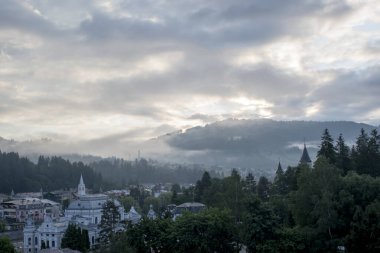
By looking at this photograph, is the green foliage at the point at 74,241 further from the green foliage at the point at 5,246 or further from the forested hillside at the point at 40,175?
the forested hillside at the point at 40,175

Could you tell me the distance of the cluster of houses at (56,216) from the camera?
55.4m

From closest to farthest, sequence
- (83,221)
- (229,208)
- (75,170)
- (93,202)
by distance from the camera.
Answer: (229,208)
(83,221)
(93,202)
(75,170)

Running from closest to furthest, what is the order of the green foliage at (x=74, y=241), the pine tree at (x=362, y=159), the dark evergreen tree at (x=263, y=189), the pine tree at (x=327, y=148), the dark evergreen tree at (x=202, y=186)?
the green foliage at (x=74, y=241) → the pine tree at (x=362, y=159) → the pine tree at (x=327, y=148) → the dark evergreen tree at (x=263, y=189) → the dark evergreen tree at (x=202, y=186)

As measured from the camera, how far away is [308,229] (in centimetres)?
3434

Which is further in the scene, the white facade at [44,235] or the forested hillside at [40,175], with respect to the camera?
the forested hillside at [40,175]

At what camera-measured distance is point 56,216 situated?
2997 inches

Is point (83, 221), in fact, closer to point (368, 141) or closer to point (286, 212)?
point (286, 212)

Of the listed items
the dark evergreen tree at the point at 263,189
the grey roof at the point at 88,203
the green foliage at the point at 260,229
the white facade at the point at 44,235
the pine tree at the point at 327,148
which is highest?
the pine tree at the point at 327,148

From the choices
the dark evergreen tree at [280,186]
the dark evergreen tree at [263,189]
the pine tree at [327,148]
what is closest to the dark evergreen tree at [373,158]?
the pine tree at [327,148]

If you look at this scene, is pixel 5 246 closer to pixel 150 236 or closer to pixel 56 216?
pixel 150 236

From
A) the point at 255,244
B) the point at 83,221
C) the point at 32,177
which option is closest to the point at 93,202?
the point at 83,221

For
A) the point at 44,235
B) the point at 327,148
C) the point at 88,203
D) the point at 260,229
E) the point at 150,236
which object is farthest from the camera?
the point at 88,203

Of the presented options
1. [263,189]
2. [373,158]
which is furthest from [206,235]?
[263,189]

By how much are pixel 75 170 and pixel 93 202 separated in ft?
231
